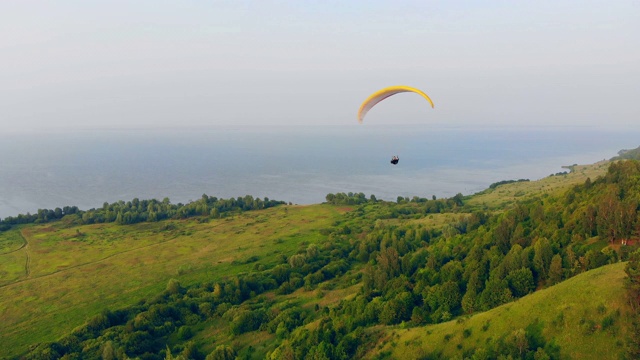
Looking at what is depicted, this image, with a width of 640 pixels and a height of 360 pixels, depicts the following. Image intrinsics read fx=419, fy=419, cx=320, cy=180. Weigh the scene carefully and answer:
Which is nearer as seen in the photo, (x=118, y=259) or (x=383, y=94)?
(x=383, y=94)

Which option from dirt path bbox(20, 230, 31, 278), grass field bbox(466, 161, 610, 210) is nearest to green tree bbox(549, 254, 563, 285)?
grass field bbox(466, 161, 610, 210)

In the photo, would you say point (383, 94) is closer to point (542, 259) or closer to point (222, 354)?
point (542, 259)

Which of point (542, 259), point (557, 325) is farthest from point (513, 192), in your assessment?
point (557, 325)

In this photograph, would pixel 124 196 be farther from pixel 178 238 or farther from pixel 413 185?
pixel 413 185

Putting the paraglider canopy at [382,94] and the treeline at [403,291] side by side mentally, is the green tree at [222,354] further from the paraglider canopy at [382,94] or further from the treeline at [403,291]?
the paraglider canopy at [382,94]

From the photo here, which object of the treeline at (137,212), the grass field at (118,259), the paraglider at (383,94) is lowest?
the grass field at (118,259)

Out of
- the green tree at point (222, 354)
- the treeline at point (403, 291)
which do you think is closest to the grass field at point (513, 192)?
the treeline at point (403, 291)

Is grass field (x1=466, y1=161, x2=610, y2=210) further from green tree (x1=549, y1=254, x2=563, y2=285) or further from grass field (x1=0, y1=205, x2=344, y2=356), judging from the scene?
green tree (x1=549, y1=254, x2=563, y2=285)
